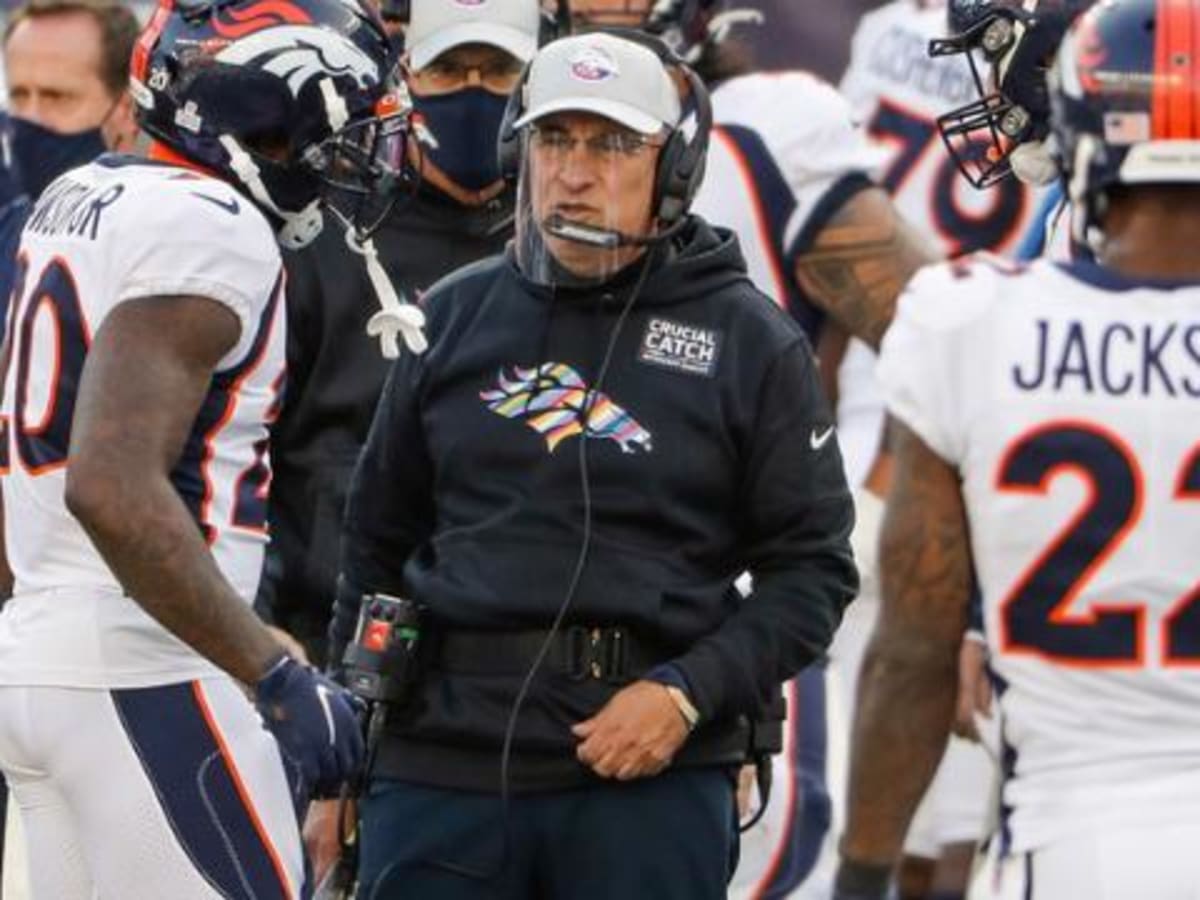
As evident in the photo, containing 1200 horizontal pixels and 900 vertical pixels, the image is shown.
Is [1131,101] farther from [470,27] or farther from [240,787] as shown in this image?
[470,27]

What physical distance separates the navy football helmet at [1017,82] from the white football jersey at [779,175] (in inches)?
38.8

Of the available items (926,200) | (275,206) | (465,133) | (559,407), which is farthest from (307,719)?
(926,200)

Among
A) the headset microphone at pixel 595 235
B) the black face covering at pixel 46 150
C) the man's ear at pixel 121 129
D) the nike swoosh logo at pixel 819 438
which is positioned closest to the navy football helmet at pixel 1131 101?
the nike swoosh logo at pixel 819 438

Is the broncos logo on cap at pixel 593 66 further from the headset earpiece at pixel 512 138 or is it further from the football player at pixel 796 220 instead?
the football player at pixel 796 220

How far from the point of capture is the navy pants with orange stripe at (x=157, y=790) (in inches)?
189

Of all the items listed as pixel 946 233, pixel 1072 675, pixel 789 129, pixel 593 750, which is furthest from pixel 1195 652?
pixel 946 233

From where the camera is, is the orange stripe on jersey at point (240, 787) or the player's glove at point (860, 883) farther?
the player's glove at point (860, 883)

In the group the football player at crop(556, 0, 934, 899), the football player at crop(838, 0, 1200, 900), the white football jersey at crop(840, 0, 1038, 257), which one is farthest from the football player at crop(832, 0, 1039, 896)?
the football player at crop(838, 0, 1200, 900)

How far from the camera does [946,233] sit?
890cm

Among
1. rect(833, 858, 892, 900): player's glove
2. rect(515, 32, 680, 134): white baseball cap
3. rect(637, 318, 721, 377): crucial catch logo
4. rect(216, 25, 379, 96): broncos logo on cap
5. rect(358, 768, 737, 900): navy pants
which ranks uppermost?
rect(216, 25, 379, 96): broncos logo on cap

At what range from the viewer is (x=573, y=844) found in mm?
5078

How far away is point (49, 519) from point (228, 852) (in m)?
0.54

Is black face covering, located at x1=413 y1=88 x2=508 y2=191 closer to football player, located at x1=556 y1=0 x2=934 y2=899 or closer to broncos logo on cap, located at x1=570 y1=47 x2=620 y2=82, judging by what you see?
football player, located at x1=556 y1=0 x2=934 y2=899

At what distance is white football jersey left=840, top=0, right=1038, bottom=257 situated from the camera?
8.77 m
